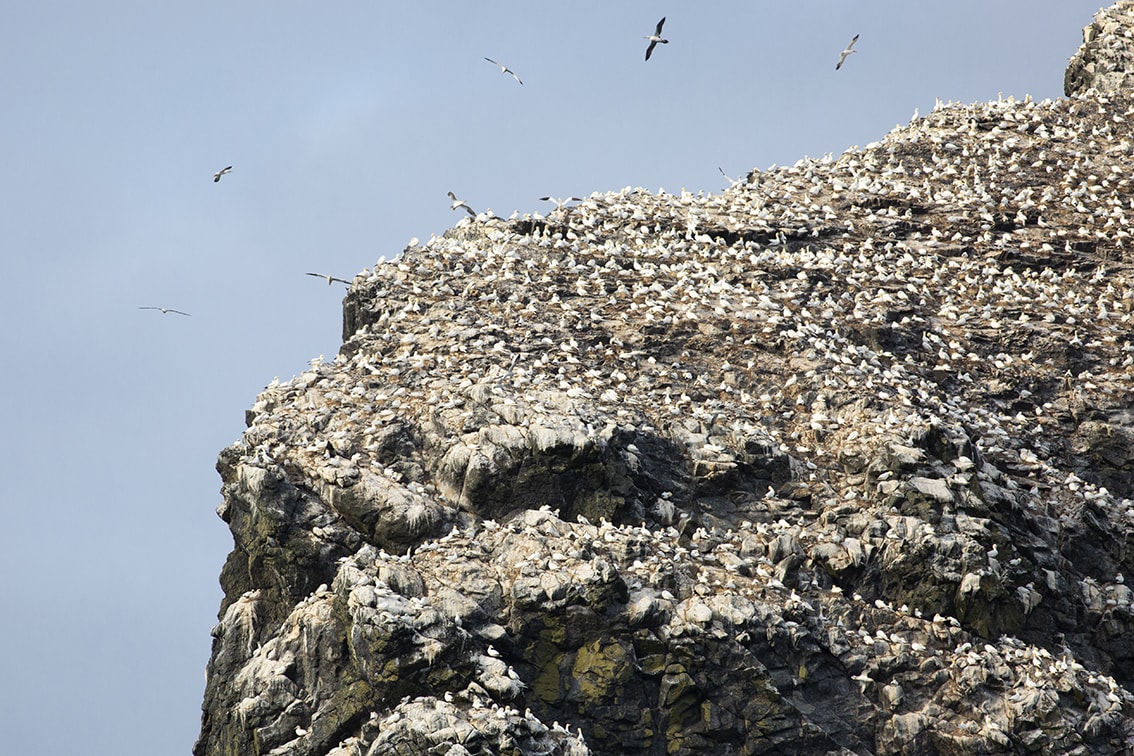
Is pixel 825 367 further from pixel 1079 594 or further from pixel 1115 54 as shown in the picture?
pixel 1115 54

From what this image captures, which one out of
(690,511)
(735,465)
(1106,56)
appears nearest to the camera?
(690,511)

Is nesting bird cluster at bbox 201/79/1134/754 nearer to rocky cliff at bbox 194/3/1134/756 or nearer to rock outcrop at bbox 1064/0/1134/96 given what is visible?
rocky cliff at bbox 194/3/1134/756

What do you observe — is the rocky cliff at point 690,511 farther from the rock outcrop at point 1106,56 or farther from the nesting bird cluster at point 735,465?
the rock outcrop at point 1106,56

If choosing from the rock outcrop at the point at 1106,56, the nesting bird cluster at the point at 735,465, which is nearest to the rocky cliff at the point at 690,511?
the nesting bird cluster at the point at 735,465

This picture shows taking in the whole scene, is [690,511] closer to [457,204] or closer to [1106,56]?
[457,204]

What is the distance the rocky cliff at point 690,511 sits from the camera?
22734 mm

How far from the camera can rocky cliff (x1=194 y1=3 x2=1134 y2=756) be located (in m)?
22.7

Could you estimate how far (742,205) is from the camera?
42375 millimetres

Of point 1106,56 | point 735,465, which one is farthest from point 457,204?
point 1106,56

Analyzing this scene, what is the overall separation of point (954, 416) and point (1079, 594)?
528 centimetres

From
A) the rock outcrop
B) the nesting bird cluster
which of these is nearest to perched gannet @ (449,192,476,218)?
the nesting bird cluster

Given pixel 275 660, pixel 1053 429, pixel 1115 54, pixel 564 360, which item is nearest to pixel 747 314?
pixel 564 360

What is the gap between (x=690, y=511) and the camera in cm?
2712

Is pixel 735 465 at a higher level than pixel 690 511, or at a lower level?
higher
